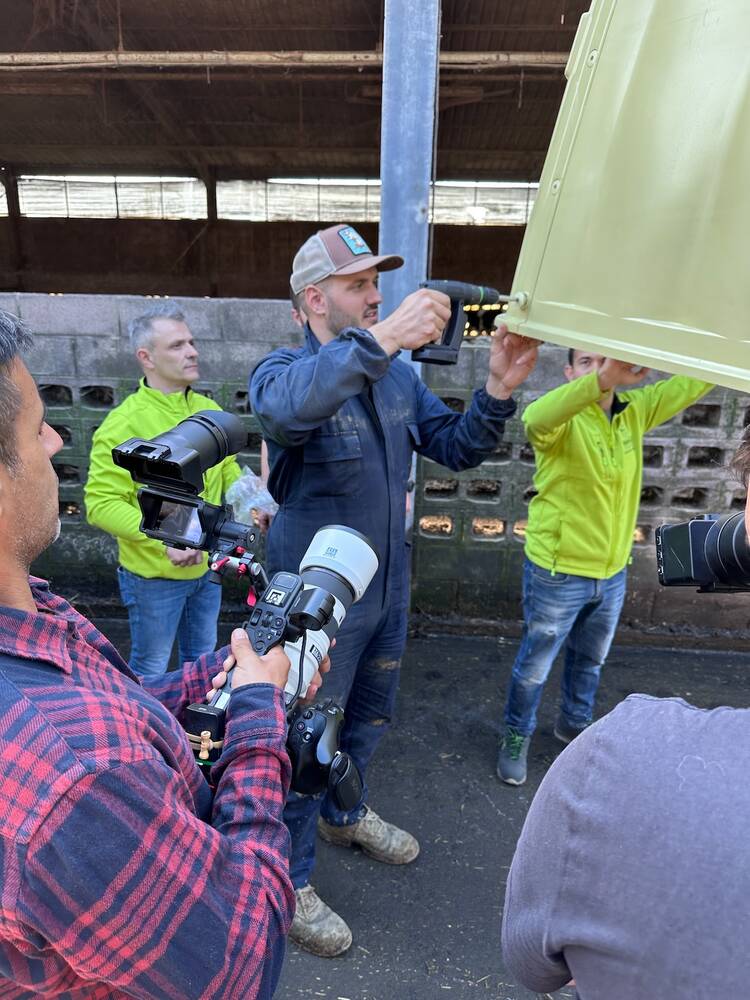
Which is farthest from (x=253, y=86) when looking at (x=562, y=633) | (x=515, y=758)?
(x=515, y=758)

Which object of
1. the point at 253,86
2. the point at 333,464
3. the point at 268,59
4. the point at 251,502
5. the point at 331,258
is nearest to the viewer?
the point at 333,464

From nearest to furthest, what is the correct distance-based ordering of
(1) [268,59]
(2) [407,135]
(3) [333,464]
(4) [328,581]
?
(4) [328,581]
(3) [333,464]
(2) [407,135]
(1) [268,59]

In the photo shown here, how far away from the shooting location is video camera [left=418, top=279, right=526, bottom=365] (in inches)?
84.2

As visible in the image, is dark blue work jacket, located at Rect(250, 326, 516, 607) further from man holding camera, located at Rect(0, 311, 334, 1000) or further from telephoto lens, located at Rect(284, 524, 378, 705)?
man holding camera, located at Rect(0, 311, 334, 1000)

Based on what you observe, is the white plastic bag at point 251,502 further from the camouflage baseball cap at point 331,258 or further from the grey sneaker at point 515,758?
the grey sneaker at point 515,758

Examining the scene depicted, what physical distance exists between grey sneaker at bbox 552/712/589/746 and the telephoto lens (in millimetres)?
2136

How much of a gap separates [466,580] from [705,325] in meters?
3.26

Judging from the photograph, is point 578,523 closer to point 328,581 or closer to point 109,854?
point 328,581

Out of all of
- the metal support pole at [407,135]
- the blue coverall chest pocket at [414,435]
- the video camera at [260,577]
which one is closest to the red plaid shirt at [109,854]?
the video camera at [260,577]

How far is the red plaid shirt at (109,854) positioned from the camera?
0.77m

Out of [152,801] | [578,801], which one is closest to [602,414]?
[578,801]

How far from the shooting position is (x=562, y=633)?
2.88m

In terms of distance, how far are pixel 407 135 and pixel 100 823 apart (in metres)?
3.25

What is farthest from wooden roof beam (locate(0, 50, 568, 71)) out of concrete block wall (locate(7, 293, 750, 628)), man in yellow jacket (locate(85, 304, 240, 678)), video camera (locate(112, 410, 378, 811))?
video camera (locate(112, 410, 378, 811))
